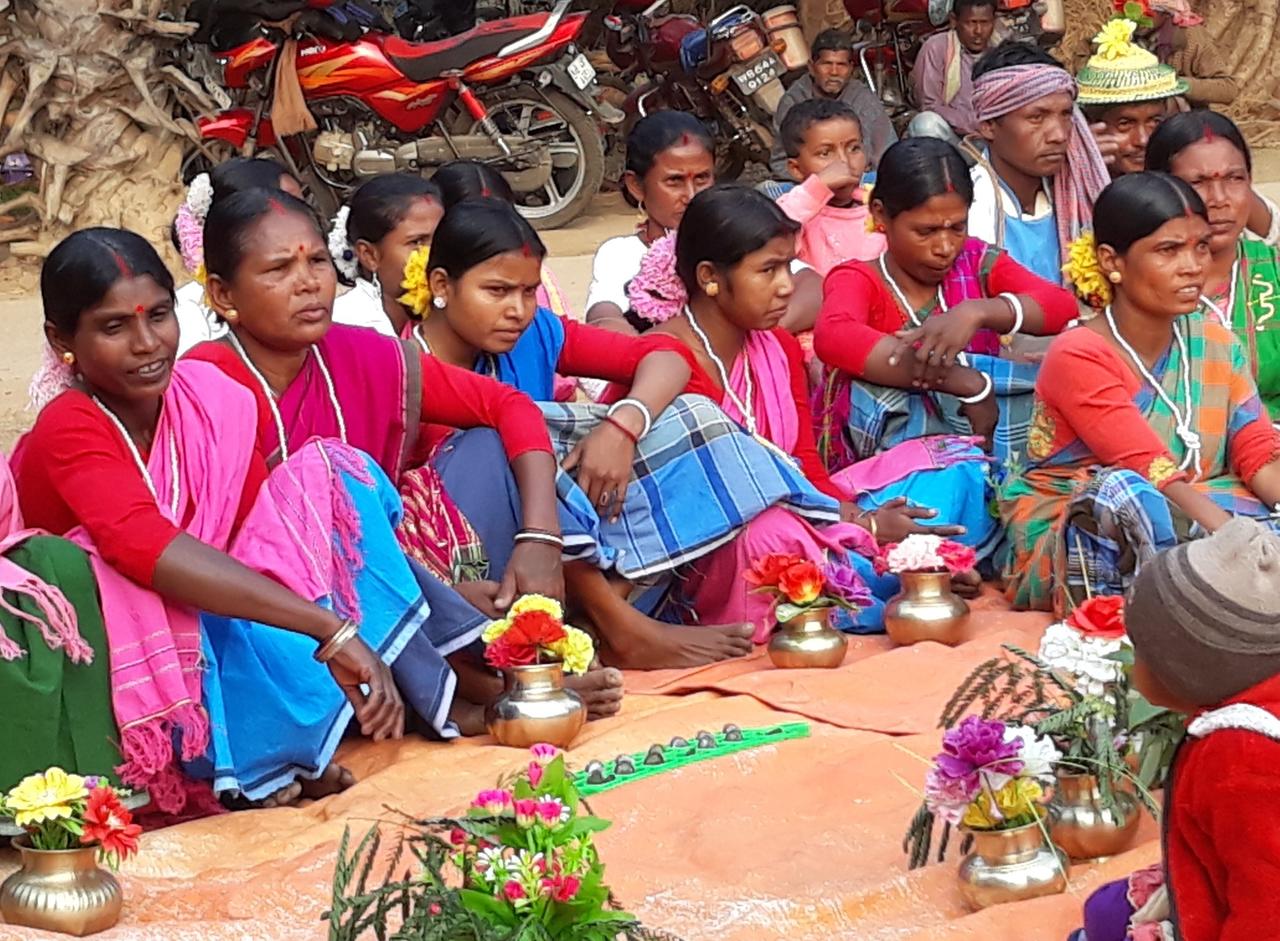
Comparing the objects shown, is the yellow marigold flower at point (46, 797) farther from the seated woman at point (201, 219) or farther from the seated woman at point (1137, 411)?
the seated woman at point (1137, 411)

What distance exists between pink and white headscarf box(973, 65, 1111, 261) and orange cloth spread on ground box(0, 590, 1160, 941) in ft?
6.40

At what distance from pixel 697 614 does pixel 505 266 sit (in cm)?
107

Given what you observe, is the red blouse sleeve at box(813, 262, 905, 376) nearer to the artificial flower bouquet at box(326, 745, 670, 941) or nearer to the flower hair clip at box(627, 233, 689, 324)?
the flower hair clip at box(627, 233, 689, 324)

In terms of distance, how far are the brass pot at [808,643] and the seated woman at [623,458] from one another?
0.21m

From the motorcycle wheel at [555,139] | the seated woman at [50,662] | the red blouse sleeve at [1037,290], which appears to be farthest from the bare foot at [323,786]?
the motorcycle wheel at [555,139]

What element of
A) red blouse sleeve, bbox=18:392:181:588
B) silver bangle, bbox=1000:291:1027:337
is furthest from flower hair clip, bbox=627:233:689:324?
red blouse sleeve, bbox=18:392:181:588

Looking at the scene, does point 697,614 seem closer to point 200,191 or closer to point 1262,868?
point 200,191

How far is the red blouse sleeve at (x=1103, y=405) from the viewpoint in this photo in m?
4.97

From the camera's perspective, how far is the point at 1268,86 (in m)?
14.7

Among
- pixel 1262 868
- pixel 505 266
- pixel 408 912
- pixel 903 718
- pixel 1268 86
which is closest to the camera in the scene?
pixel 1262 868

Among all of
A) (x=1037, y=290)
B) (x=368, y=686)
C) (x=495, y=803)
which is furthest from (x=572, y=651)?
(x=1037, y=290)

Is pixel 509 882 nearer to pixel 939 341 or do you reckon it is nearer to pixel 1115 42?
pixel 939 341

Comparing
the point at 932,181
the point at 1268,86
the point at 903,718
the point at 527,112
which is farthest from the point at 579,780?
the point at 1268,86

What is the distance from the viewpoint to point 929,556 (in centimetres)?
507
